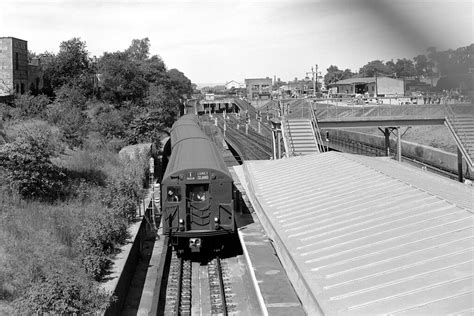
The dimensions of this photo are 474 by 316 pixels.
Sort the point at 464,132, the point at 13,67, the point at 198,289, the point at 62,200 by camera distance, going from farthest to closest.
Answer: the point at 13,67 < the point at 464,132 < the point at 62,200 < the point at 198,289

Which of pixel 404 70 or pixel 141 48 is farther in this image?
pixel 404 70

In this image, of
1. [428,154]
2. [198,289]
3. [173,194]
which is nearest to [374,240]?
[198,289]

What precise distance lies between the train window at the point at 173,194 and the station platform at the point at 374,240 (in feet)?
8.38

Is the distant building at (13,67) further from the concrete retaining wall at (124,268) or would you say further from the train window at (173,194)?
the train window at (173,194)

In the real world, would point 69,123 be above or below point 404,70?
below

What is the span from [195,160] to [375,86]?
50200 mm

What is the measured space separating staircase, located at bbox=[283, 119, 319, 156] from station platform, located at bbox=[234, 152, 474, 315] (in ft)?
23.7

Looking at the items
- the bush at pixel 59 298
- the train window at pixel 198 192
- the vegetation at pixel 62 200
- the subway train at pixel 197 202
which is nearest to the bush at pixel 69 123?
the vegetation at pixel 62 200

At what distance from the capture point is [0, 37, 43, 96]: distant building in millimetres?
29188

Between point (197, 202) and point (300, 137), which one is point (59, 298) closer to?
point (197, 202)

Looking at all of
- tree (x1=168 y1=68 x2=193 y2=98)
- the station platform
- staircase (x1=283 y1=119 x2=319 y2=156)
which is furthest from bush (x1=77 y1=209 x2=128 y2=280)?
tree (x1=168 y1=68 x2=193 y2=98)

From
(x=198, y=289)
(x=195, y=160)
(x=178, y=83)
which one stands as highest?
(x=178, y=83)

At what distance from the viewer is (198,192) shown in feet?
49.0

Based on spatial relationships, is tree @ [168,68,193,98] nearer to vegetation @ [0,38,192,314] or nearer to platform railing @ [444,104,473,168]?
vegetation @ [0,38,192,314]
